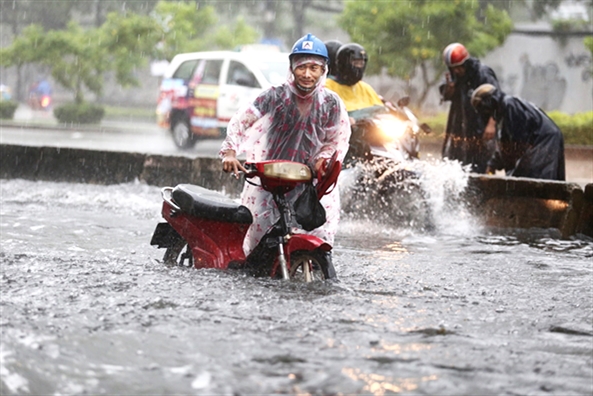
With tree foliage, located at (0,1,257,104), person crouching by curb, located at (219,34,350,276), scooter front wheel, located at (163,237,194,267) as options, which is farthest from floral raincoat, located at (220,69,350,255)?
tree foliage, located at (0,1,257,104)

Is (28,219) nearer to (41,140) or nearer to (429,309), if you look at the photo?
(429,309)

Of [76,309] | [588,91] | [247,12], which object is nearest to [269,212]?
[76,309]

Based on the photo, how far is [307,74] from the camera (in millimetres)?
6391

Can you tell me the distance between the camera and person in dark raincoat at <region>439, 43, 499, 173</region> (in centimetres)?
1320

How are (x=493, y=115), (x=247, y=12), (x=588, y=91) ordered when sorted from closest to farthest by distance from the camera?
(x=493, y=115)
(x=588, y=91)
(x=247, y=12)

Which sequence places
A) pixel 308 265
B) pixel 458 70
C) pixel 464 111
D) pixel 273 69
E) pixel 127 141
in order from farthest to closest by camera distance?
pixel 127 141 → pixel 273 69 → pixel 464 111 → pixel 458 70 → pixel 308 265

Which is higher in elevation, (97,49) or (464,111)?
(97,49)

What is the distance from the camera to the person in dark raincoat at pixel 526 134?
11922mm

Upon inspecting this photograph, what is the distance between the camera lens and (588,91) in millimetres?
37219

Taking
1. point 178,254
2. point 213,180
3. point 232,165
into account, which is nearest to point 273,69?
point 213,180

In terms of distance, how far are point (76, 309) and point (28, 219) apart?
5.20m

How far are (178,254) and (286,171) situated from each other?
4.57 ft

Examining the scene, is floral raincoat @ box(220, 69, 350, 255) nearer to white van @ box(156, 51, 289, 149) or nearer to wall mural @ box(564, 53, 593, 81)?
white van @ box(156, 51, 289, 149)

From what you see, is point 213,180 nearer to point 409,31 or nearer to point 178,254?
point 178,254
